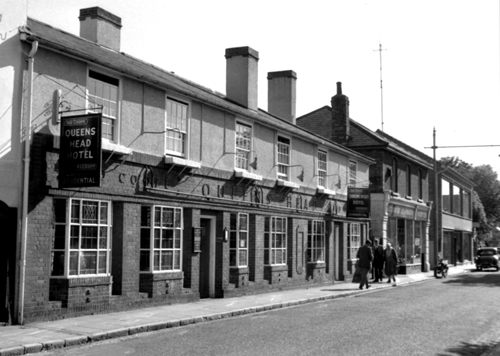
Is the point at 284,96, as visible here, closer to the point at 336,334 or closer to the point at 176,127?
the point at 176,127

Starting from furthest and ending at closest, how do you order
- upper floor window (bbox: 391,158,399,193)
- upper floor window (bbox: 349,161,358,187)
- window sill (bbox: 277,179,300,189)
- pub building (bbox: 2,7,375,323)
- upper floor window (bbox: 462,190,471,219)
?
upper floor window (bbox: 462,190,471,219) → upper floor window (bbox: 391,158,399,193) → upper floor window (bbox: 349,161,358,187) → window sill (bbox: 277,179,300,189) → pub building (bbox: 2,7,375,323)

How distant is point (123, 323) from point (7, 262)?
266cm

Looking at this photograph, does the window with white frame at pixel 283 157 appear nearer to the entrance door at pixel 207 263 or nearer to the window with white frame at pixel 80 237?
the entrance door at pixel 207 263

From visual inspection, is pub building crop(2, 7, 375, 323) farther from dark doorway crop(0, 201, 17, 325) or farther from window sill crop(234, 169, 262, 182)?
dark doorway crop(0, 201, 17, 325)

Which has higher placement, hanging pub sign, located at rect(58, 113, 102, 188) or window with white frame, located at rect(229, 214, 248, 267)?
hanging pub sign, located at rect(58, 113, 102, 188)

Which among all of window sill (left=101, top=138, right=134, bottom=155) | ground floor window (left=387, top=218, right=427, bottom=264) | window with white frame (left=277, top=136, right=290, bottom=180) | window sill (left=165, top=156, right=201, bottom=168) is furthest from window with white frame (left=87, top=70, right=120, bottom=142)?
ground floor window (left=387, top=218, right=427, bottom=264)

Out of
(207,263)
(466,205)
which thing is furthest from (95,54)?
(466,205)

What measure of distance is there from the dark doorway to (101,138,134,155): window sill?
2629mm

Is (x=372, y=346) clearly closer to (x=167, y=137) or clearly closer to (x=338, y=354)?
(x=338, y=354)

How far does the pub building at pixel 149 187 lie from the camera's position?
43.6ft

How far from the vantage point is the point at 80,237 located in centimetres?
1417

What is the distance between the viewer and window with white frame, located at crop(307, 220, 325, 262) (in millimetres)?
25969

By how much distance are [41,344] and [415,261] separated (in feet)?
110

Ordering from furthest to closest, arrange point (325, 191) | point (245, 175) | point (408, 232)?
point (408, 232)
point (325, 191)
point (245, 175)
